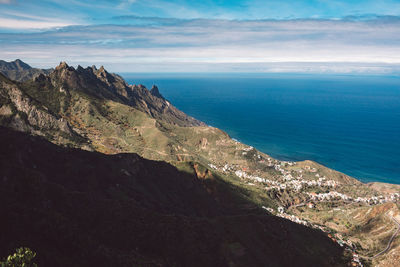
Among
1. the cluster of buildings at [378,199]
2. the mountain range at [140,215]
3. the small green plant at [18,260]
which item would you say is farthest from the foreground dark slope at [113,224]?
the cluster of buildings at [378,199]

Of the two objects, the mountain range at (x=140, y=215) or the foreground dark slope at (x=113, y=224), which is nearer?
the foreground dark slope at (x=113, y=224)

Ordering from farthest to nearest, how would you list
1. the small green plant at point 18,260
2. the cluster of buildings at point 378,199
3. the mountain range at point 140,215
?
the cluster of buildings at point 378,199
the mountain range at point 140,215
the small green plant at point 18,260

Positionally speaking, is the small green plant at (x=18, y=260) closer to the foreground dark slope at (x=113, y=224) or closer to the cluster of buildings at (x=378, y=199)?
the foreground dark slope at (x=113, y=224)

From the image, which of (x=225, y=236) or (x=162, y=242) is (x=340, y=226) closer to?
(x=225, y=236)

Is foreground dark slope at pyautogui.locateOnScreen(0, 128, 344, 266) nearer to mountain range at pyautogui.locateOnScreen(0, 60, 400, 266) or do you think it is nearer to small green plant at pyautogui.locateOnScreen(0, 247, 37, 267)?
Answer: mountain range at pyautogui.locateOnScreen(0, 60, 400, 266)

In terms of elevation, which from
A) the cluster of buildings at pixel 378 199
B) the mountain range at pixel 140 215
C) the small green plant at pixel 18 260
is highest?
the small green plant at pixel 18 260

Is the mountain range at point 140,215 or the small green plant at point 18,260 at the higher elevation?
the small green plant at point 18,260

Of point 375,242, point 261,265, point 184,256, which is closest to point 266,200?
point 375,242

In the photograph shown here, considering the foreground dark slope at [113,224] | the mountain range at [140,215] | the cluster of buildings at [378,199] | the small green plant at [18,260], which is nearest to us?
the small green plant at [18,260]
